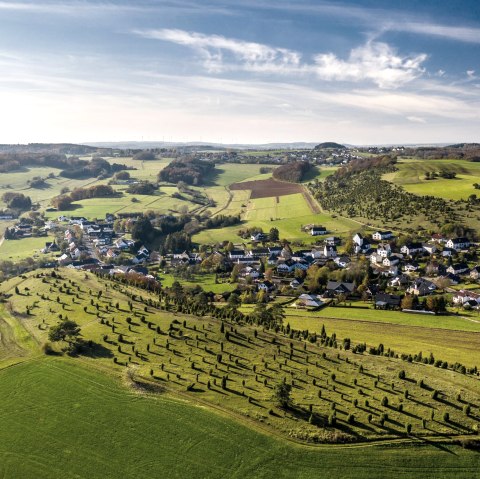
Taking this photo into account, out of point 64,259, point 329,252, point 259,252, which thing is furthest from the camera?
point 64,259

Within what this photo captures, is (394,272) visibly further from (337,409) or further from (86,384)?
(86,384)

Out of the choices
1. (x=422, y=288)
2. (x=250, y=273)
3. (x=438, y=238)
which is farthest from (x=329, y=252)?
(x=422, y=288)

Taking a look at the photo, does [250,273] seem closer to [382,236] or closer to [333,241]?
[333,241]

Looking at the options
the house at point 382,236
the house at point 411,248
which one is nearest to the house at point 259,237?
the house at point 382,236

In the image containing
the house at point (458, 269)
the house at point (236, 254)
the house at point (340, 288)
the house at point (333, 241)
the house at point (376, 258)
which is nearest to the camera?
the house at point (340, 288)

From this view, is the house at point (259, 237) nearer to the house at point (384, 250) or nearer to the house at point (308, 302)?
the house at point (384, 250)

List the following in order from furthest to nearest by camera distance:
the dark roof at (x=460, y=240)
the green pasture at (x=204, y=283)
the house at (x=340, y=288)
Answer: the dark roof at (x=460, y=240) < the green pasture at (x=204, y=283) < the house at (x=340, y=288)
